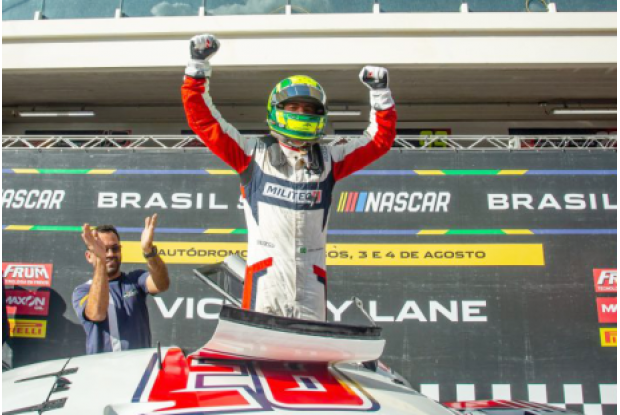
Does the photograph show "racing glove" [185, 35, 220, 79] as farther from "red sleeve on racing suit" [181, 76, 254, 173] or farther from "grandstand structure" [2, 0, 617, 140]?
"grandstand structure" [2, 0, 617, 140]

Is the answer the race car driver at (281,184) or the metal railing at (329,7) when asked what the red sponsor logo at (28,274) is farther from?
the metal railing at (329,7)

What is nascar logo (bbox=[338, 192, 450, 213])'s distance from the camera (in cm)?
569

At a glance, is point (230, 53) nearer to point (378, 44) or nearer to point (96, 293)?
point (378, 44)

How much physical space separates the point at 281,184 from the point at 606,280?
4.87 meters

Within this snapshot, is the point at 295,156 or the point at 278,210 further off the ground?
the point at 295,156

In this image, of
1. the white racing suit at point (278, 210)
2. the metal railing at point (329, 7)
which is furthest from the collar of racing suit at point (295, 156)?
the metal railing at point (329, 7)

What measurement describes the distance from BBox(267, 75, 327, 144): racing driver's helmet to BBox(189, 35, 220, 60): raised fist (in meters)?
0.32

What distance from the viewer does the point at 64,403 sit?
4.04 feet

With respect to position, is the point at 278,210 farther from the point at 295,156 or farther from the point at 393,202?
the point at 393,202

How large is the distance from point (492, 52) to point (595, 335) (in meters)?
4.58

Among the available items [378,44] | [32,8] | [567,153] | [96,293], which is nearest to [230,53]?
[378,44]

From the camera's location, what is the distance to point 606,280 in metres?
5.47

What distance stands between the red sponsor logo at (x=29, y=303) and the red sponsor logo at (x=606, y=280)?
6.19 metres

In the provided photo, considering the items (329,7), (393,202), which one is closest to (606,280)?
(393,202)
